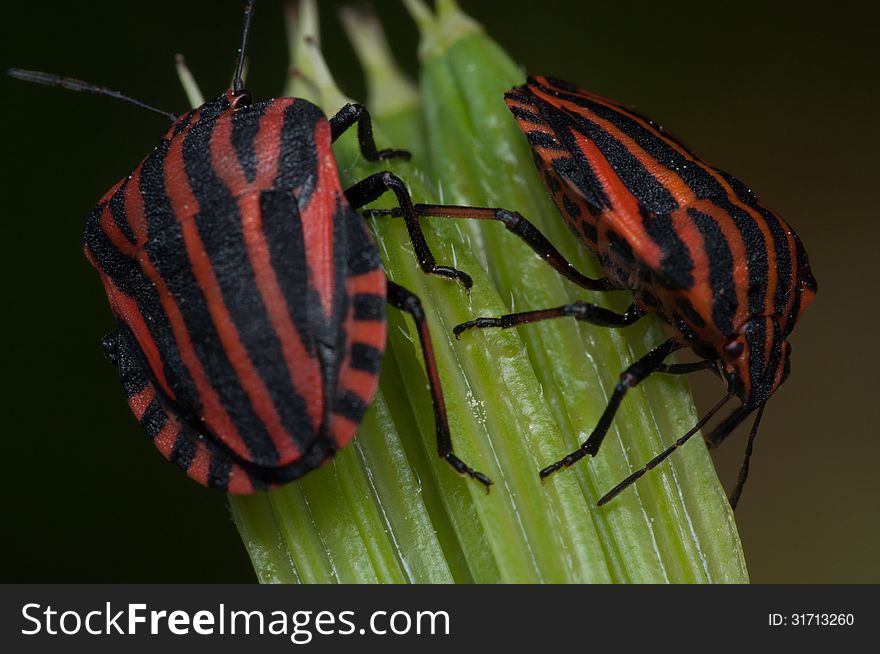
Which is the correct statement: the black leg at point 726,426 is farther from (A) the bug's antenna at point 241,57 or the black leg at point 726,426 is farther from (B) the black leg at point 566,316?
(A) the bug's antenna at point 241,57

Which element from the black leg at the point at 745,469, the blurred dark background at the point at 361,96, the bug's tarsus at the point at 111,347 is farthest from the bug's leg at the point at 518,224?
the blurred dark background at the point at 361,96

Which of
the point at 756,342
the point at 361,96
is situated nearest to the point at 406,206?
the point at 756,342

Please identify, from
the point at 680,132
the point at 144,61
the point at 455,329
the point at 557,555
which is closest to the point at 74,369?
the point at 144,61

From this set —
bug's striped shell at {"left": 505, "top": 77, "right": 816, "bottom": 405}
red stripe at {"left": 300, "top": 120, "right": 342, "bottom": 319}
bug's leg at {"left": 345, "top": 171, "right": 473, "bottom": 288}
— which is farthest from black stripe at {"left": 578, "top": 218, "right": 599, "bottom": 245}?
red stripe at {"left": 300, "top": 120, "right": 342, "bottom": 319}

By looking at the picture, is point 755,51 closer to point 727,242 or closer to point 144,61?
point 727,242

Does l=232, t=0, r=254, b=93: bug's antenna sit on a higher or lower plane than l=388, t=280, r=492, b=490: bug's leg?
higher

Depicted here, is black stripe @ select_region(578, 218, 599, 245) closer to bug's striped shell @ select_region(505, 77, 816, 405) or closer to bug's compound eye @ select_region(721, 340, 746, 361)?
bug's striped shell @ select_region(505, 77, 816, 405)
